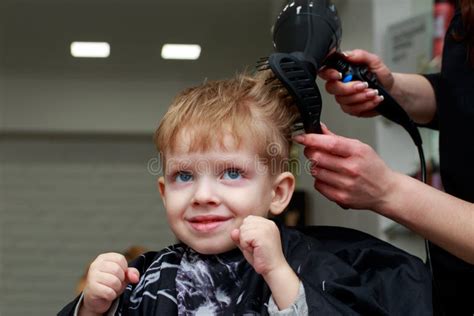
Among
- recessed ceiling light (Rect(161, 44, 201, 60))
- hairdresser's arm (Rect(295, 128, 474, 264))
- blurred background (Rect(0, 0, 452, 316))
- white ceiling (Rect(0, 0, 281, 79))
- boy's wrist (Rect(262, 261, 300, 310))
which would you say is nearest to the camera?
boy's wrist (Rect(262, 261, 300, 310))

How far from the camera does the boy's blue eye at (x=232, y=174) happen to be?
108 cm

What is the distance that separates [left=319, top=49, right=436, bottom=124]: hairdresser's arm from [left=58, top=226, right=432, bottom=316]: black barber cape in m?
0.24

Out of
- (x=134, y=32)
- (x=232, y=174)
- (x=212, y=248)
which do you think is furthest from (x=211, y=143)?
(x=134, y=32)

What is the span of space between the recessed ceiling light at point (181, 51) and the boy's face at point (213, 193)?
13.2 feet

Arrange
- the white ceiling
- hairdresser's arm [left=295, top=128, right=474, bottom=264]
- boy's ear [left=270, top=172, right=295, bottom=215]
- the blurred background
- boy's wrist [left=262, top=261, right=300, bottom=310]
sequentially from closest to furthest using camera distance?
boy's wrist [left=262, top=261, right=300, bottom=310]
hairdresser's arm [left=295, top=128, right=474, bottom=264]
boy's ear [left=270, top=172, right=295, bottom=215]
the white ceiling
the blurred background

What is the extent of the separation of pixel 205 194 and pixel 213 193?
14 millimetres

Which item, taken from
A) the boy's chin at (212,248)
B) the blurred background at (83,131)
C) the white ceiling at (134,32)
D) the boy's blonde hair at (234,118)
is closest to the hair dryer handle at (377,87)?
the boy's blonde hair at (234,118)

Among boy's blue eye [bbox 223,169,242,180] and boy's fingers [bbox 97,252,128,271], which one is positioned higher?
boy's blue eye [bbox 223,169,242,180]

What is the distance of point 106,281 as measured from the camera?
3.30ft

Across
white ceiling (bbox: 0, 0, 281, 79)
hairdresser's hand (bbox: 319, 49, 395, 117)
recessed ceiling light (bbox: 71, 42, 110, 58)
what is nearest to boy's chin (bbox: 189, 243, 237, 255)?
hairdresser's hand (bbox: 319, 49, 395, 117)

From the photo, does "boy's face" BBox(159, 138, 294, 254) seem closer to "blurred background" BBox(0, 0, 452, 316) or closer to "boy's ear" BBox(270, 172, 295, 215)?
"boy's ear" BBox(270, 172, 295, 215)

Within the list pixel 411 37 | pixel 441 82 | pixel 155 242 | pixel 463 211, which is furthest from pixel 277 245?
pixel 155 242

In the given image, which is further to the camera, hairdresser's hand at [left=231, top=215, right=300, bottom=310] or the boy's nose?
the boy's nose

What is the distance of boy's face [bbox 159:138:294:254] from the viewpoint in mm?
1066
